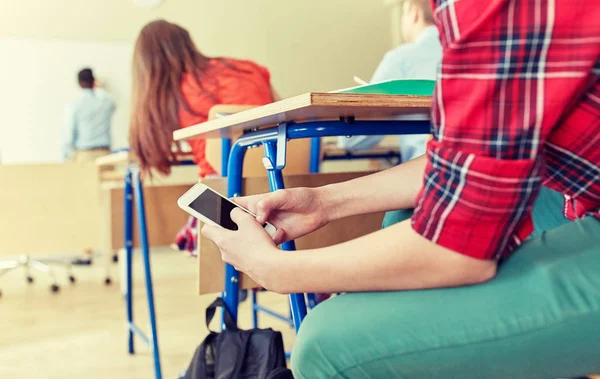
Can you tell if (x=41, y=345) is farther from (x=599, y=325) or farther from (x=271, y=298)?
(x=599, y=325)

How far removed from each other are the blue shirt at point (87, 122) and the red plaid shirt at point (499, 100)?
16.3ft

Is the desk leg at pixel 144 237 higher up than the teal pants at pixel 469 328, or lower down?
lower down

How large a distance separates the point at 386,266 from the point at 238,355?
75cm

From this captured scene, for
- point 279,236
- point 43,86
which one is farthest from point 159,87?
point 43,86

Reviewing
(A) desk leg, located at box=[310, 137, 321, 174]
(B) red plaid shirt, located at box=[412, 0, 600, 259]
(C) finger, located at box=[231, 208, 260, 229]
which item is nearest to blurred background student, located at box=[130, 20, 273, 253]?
(A) desk leg, located at box=[310, 137, 321, 174]

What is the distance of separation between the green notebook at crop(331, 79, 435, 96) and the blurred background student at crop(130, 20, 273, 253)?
1.03m

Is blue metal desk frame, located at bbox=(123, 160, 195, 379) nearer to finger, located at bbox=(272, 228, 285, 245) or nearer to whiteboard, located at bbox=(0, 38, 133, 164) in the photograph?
finger, located at bbox=(272, 228, 285, 245)

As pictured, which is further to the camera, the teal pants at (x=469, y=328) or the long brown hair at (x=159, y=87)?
the long brown hair at (x=159, y=87)

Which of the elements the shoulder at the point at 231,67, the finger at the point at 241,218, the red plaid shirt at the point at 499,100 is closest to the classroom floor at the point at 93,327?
the shoulder at the point at 231,67

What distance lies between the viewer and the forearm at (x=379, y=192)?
0.91 meters

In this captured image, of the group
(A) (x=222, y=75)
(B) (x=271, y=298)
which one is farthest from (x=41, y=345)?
(A) (x=222, y=75)

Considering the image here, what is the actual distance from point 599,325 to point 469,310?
126mm

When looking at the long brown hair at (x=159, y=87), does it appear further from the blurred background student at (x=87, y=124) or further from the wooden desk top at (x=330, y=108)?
the blurred background student at (x=87, y=124)

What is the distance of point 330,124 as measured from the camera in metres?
1.10
